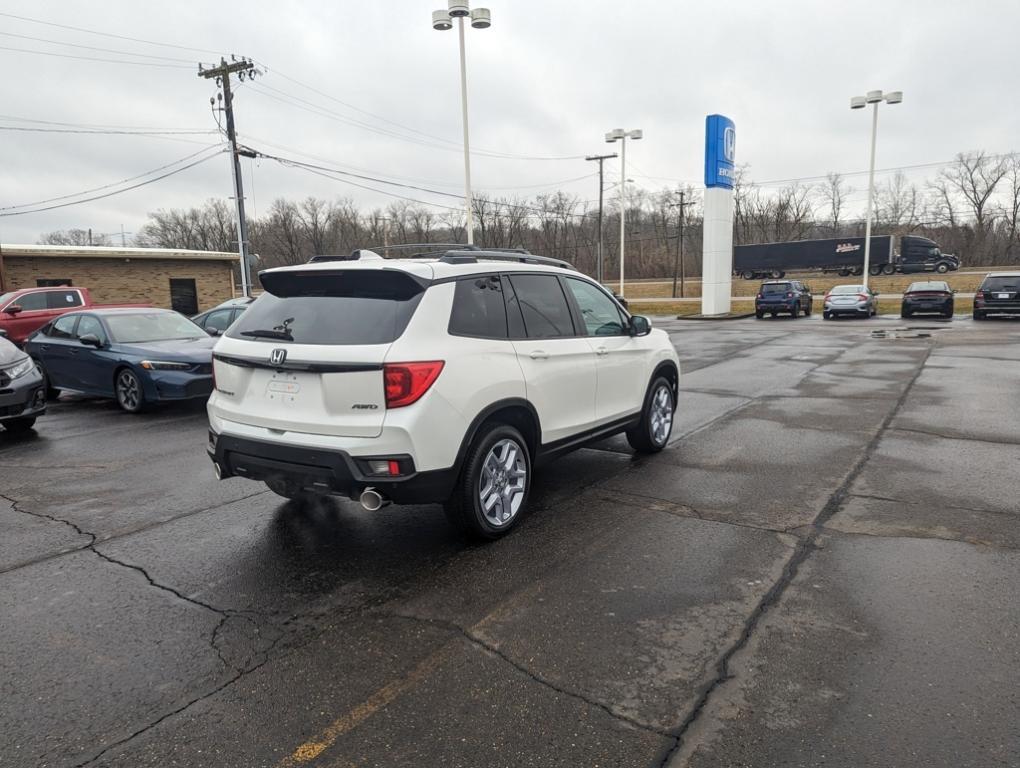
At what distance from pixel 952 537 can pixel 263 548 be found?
4.58 m

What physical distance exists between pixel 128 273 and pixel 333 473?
96.2 feet

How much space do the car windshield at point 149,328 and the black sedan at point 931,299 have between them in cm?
2737

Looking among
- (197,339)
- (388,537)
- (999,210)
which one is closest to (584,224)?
(999,210)

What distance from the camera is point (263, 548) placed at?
4.51 meters

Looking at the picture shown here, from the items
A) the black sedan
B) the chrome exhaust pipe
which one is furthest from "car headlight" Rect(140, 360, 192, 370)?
the black sedan

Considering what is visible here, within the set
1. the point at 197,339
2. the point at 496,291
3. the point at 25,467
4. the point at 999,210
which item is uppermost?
the point at 999,210

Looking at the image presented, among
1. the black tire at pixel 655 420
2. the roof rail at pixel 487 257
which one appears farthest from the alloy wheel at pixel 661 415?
the roof rail at pixel 487 257

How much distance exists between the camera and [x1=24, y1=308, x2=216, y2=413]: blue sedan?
31.4 ft

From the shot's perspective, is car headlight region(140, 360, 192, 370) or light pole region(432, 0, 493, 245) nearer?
car headlight region(140, 360, 192, 370)

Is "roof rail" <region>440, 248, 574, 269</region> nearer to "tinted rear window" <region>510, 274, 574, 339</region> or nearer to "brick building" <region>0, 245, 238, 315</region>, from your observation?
"tinted rear window" <region>510, 274, 574, 339</region>

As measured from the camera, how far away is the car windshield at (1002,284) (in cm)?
2489

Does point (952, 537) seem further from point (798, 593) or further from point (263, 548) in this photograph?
point (263, 548)

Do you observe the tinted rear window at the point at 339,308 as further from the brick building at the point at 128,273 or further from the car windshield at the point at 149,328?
the brick building at the point at 128,273

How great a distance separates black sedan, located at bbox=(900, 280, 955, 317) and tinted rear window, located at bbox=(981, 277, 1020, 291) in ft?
5.09
